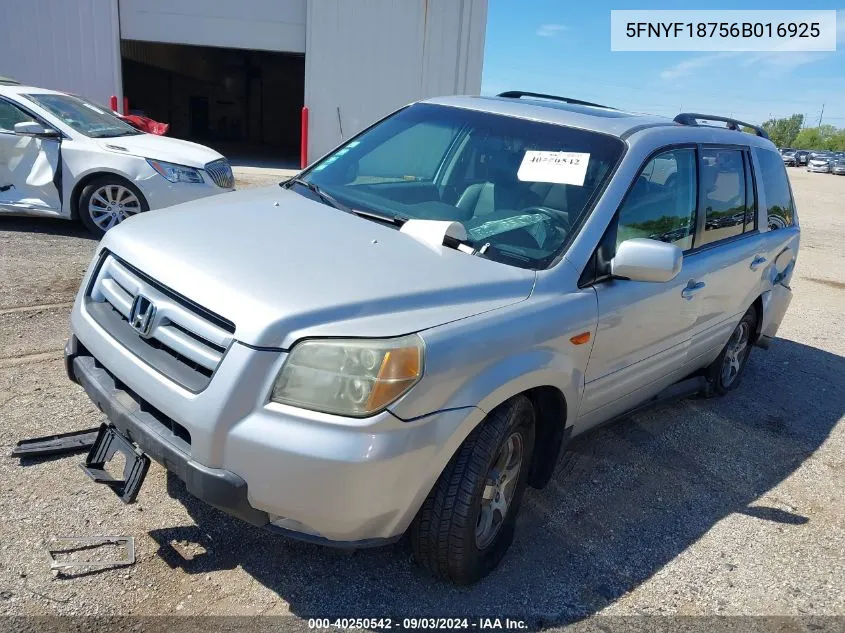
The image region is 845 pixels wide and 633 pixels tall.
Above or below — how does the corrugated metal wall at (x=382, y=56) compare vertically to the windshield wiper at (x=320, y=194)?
above

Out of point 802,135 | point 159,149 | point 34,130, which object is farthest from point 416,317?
point 802,135

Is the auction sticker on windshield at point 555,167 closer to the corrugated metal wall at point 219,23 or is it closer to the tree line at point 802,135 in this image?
the corrugated metal wall at point 219,23

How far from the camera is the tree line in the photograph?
98881 millimetres

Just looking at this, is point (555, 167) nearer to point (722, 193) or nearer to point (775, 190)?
point (722, 193)

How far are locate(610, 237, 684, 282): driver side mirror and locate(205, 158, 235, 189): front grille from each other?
573 cm

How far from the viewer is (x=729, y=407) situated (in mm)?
5066

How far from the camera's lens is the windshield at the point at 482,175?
3156mm

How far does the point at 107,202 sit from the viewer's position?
7418 millimetres

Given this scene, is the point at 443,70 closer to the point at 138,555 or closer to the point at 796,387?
the point at 796,387

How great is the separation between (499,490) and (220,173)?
6.14m

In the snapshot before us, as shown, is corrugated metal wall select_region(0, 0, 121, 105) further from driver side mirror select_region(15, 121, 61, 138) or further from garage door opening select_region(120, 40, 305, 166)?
driver side mirror select_region(15, 121, 61, 138)

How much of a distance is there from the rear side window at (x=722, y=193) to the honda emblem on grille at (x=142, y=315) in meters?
2.90

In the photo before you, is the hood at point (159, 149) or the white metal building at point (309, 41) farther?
the white metal building at point (309, 41)

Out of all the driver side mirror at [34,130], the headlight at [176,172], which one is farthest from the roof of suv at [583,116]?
the driver side mirror at [34,130]
